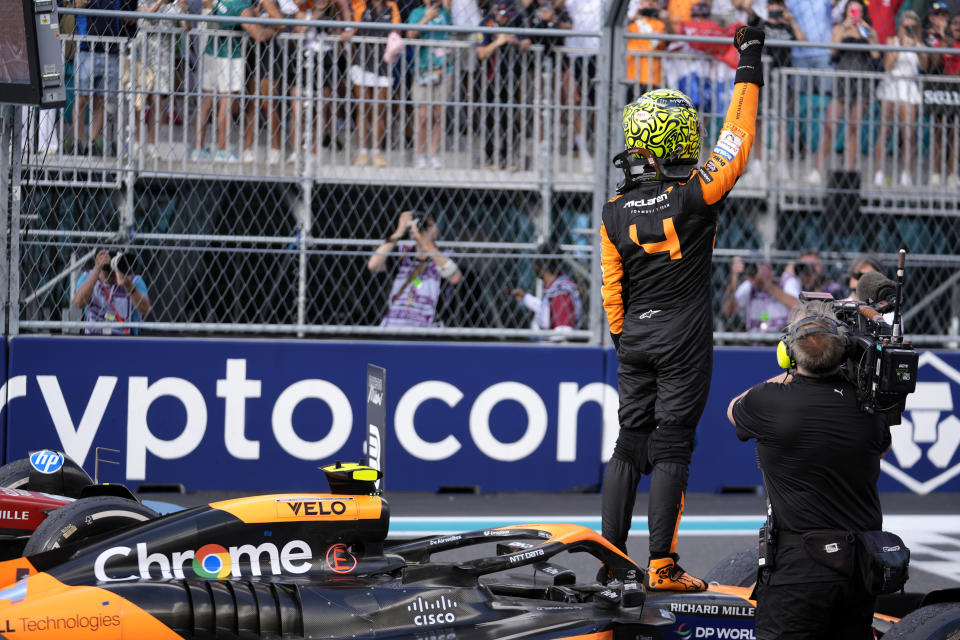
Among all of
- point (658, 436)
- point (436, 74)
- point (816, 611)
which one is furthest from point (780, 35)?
point (816, 611)

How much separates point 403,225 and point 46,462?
129 inches

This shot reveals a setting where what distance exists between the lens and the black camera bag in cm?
346

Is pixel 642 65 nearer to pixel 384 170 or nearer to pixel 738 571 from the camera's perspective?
pixel 384 170

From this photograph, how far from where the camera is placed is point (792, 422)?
3.56 metres

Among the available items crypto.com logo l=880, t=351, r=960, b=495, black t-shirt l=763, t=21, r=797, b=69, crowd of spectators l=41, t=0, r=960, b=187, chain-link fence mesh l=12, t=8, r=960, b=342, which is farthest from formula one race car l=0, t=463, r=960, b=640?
black t-shirt l=763, t=21, r=797, b=69

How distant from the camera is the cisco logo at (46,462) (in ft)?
16.4

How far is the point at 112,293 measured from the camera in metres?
7.38

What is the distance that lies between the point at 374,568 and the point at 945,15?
7.54 m

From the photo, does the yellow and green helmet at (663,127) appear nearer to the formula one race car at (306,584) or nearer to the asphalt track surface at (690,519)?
the formula one race car at (306,584)

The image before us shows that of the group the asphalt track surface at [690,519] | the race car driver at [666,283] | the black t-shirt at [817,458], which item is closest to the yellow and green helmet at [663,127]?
the race car driver at [666,283]

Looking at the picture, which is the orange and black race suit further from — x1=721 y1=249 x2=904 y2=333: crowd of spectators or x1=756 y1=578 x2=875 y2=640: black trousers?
x1=721 y1=249 x2=904 y2=333: crowd of spectators

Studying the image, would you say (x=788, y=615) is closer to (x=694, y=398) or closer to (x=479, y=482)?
(x=694, y=398)

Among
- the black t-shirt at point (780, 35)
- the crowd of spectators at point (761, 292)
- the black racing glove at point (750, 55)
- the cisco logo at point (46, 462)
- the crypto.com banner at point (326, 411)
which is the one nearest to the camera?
the black racing glove at point (750, 55)

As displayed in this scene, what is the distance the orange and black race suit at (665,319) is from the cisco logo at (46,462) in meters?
2.27
